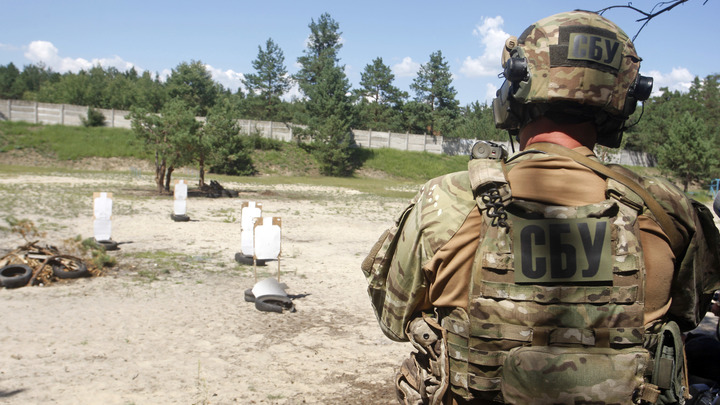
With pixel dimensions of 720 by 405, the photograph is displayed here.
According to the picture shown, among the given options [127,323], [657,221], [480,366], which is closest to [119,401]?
[127,323]

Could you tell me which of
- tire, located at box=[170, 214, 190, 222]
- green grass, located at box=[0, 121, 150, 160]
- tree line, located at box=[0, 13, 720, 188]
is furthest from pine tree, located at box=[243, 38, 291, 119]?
tire, located at box=[170, 214, 190, 222]

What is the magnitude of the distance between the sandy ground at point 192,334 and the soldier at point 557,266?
10.0ft

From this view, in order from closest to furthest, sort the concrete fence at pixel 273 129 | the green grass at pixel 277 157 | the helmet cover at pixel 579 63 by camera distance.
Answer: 1. the helmet cover at pixel 579 63
2. the green grass at pixel 277 157
3. the concrete fence at pixel 273 129

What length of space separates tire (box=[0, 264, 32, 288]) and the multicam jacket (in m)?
7.92

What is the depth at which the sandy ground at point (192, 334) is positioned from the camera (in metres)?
4.84

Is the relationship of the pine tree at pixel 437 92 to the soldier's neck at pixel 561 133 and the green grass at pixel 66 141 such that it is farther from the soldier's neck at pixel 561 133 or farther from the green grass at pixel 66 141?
the soldier's neck at pixel 561 133

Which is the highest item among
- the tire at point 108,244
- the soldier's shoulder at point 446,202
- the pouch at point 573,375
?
the soldier's shoulder at point 446,202

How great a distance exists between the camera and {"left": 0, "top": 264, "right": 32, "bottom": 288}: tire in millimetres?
7809

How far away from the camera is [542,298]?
1.84 meters

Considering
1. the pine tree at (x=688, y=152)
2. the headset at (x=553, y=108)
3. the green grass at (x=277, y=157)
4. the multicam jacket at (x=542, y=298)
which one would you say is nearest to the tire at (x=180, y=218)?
the headset at (x=553, y=108)

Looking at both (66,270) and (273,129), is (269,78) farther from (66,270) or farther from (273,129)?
(66,270)

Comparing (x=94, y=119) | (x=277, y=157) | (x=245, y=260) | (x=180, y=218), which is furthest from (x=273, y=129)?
(x=245, y=260)

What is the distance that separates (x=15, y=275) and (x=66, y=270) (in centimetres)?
68

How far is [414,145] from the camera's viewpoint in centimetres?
5331
